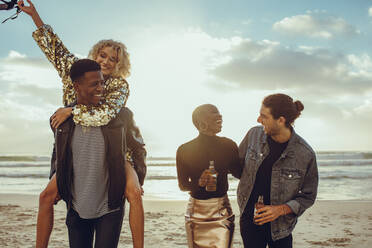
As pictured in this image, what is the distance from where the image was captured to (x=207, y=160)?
9.78ft

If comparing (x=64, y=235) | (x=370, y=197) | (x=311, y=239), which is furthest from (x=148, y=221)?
(x=370, y=197)

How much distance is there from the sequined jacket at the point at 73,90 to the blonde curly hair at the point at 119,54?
0.73 feet

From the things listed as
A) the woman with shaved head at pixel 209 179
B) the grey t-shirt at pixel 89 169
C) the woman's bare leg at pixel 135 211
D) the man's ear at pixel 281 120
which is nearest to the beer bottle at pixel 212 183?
the woman with shaved head at pixel 209 179

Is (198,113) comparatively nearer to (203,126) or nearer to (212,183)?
(203,126)

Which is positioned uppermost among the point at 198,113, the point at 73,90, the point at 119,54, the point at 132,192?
the point at 119,54

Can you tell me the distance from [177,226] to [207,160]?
4.39m

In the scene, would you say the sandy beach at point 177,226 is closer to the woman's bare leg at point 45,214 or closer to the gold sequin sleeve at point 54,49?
the woman's bare leg at point 45,214

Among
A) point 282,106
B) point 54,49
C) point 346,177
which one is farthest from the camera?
point 346,177

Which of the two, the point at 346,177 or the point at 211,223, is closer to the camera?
the point at 211,223

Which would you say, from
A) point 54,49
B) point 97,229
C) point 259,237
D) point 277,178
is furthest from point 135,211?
point 54,49

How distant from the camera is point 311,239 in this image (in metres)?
6.07

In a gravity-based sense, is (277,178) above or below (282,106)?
below

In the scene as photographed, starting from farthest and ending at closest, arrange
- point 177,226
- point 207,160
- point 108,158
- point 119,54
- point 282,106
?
1. point 177,226
2. point 119,54
3. point 207,160
4. point 282,106
5. point 108,158

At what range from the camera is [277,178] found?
2.84 metres
